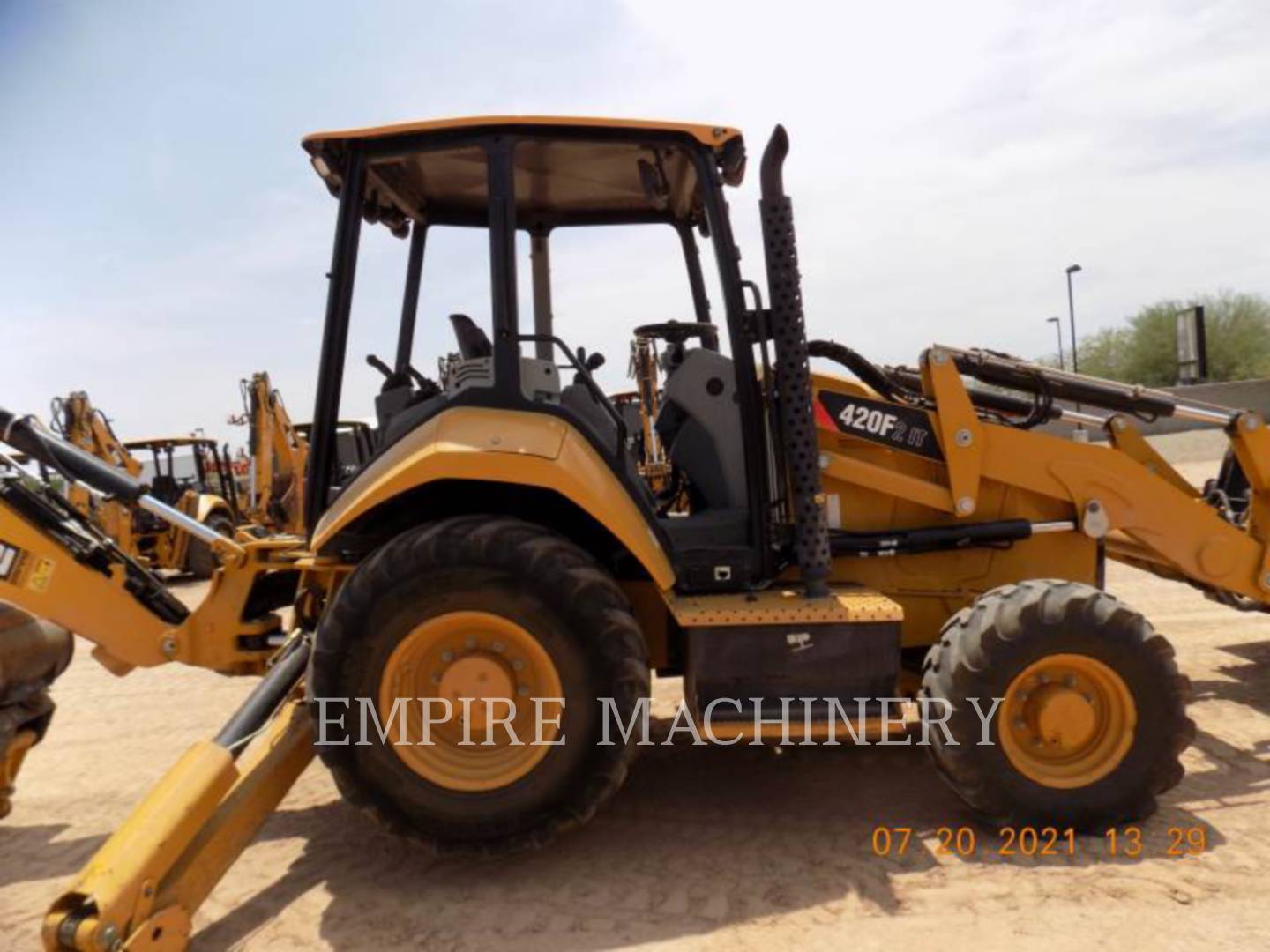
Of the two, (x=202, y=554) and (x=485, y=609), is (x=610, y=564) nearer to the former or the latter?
(x=485, y=609)

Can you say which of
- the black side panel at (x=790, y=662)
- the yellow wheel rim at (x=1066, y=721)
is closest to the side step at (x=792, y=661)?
the black side panel at (x=790, y=662)

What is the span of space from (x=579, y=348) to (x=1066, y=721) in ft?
7.72

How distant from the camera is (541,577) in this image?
10.7 ft

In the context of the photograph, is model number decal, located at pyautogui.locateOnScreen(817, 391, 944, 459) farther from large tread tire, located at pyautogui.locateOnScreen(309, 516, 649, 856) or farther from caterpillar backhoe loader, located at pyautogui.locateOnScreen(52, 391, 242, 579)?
caterpillar backhoe loader, located at pyautogui.locateOnScreen(52, 391, 242, 579)

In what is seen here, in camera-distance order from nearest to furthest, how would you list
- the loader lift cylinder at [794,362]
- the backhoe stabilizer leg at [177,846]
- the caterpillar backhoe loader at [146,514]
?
the backhoe stabilizer leg at [177,846] → the loader lift cylinder at [794,362] → the caterpillar backhoe loader at [146,514]

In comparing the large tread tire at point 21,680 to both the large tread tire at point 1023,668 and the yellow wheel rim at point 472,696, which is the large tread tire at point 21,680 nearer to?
the yellow wheel rim at point 472,696

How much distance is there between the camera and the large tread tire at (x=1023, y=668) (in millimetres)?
3404

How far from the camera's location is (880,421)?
13.6 ft

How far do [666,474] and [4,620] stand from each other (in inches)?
123

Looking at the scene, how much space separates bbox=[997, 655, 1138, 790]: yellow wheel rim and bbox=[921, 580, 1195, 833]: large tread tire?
28 millimetres

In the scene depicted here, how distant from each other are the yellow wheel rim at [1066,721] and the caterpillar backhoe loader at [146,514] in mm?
10867

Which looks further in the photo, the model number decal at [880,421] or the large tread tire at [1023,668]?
the model number decal at [880,421]

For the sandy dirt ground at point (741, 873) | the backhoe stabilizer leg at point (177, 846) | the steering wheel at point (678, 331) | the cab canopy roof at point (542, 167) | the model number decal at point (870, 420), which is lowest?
the sandy dirt ground at point (741, 873)
